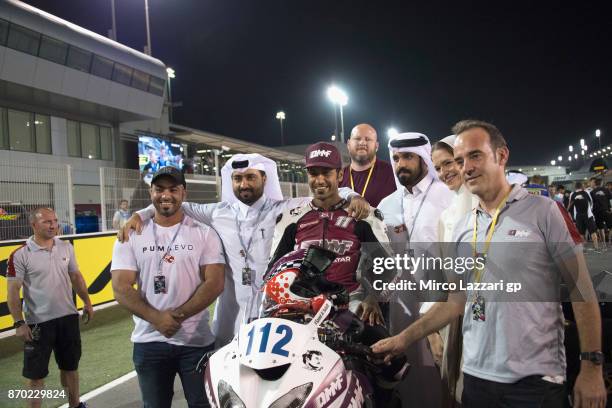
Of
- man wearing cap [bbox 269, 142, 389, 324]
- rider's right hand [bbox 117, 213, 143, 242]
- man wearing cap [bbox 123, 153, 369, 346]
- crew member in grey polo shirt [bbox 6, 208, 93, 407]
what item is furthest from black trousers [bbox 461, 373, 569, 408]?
crew member in grey polo shirt [bbox 6, 208, 93, 407]

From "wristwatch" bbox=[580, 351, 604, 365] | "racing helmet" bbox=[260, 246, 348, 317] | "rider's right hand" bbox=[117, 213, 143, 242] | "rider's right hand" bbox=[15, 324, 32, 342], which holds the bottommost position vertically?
"rider's right hand" bbox=[15, 324, 32, 342]

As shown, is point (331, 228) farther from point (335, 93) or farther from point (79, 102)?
point (79, 102)

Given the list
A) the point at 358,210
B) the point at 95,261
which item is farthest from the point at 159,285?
the point at 95,261

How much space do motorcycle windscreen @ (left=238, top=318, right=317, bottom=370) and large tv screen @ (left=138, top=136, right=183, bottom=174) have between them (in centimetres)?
2971

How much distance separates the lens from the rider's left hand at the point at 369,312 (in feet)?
9.27

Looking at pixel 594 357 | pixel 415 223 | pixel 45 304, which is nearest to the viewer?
pixel 594 357

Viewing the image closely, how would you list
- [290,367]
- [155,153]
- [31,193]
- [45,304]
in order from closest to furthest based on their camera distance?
[290,367], [45,304], [31,193], [155,153]

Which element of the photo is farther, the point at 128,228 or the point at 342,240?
the point at 128,228

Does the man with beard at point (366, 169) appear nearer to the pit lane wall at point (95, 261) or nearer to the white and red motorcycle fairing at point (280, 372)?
the white and red motorcycle fairing at point (280, 372)

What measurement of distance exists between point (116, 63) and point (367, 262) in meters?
31.5

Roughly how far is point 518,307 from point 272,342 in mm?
1168

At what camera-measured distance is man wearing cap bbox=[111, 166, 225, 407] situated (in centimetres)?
332

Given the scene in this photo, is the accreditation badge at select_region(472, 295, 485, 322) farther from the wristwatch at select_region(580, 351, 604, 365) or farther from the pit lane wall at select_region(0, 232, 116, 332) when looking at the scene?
the pit lane wall at select_region(0, 232, 116, 332)

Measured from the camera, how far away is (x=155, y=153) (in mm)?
31828
